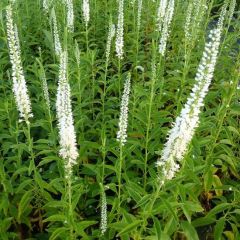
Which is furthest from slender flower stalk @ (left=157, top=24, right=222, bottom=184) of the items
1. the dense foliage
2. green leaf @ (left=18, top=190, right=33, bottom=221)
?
green leaf @ (left=18, top=190, right=33, bottom=221)

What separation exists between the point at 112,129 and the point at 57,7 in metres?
4.10

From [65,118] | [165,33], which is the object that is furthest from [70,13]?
[65,118]

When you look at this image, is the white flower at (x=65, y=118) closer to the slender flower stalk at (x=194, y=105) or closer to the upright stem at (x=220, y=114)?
the slender flower stalk at (x=194, y=105)

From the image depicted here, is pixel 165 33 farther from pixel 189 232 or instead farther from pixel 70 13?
pixel 189 232

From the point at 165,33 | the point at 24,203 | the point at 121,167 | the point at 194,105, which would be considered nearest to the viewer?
the point at 194,105

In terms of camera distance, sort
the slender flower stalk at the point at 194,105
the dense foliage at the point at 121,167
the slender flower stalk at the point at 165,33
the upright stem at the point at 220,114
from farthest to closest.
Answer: the slender flower stalk at the point at 165,33
the upright stem at the point at 220,114
the dense foliage at the point at 121,167
the slender flower stalk at the point at 194,105

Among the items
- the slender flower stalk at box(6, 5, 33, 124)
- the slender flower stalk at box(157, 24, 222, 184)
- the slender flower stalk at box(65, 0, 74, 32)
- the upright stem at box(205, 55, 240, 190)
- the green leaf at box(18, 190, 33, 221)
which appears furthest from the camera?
the slender flower stalk at box(65, 0, 74, 32)

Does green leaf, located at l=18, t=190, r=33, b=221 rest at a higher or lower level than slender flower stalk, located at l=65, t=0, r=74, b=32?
lower

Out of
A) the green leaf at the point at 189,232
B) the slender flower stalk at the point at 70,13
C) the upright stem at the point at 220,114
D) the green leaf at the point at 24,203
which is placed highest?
the slender flower stalk at the point at 70,13

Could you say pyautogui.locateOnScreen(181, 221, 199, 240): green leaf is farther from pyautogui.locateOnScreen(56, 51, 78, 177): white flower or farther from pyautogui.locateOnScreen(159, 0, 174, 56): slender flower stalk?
pyautogui.locateOnScreen(159, 0, 174, 56): slender flower stalk

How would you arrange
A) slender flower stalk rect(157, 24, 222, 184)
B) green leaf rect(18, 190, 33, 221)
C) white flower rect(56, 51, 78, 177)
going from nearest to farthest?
slender flower stalk rect(157, 24, 222, 184) < white flower rect(56, 51, 78, 177) < green leaf rect(18, 190, 33, 221)

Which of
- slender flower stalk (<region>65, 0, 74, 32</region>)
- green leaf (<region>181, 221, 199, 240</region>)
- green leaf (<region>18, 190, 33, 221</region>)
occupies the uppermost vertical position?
slender flower stalk (<region>65, 0, 74, 32</region>)

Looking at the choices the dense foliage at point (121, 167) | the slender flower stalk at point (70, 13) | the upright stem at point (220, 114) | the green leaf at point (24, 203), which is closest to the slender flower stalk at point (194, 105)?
the dense foliage at point (121, 167)

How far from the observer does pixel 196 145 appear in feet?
11.9
